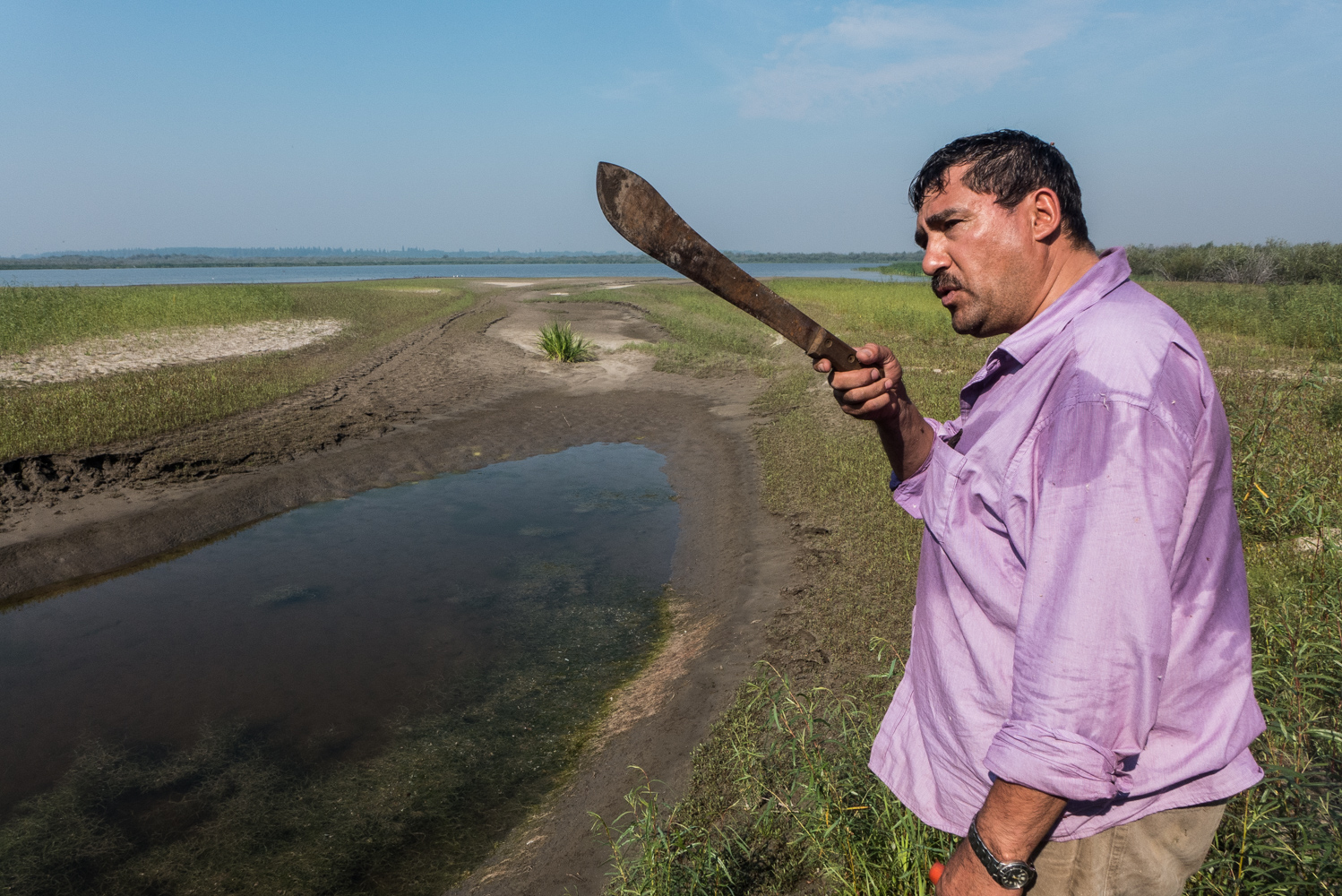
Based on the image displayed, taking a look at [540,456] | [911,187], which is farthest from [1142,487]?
[540,456]

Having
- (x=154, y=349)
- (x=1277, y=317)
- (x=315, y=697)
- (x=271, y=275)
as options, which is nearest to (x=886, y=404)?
(x=315, y=697)

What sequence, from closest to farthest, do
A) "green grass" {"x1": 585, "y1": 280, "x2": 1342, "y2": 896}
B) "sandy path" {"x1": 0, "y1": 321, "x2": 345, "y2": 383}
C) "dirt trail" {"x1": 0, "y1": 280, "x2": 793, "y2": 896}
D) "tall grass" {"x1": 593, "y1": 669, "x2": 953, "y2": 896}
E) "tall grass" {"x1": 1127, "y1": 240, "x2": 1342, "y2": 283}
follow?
"green grass" {"x1": 585, "y1": 280, "x2": 1342, "y2": 896}
"tall grass" {"x1": 593, "y1": 669, "x2": 953, "y2": 896}
"dirt trail" {"x1": 0, "y1": 280, "x2": 793, "y2": 896}
"sandy path" {"x1": 0, "y1": 321, "x2": 345, "y2": 383}
"tall grass" {"x1": 1127, "y1": 240, "x2": 1342, "y2": 283}

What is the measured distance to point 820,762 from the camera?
272 centimetres

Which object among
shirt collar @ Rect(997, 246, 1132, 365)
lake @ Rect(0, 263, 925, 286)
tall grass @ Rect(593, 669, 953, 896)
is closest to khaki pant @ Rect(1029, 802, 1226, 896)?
shirt collar @ Rect(997, 246, 1132, 365)

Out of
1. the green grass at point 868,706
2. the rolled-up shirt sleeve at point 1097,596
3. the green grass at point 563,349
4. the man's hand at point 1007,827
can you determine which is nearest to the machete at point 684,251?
the rolled-up shirt sleeve at point 1097,596

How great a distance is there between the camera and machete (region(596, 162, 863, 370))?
58.1 inches

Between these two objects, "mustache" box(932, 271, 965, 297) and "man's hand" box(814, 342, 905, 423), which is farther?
"man's hand" box(814, 342, 905, 423)

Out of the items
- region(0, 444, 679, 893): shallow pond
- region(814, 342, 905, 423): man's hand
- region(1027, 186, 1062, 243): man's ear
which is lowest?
region(0, 444, 679, 893): shallow pond

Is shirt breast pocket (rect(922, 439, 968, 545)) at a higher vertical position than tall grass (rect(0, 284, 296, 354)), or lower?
higher

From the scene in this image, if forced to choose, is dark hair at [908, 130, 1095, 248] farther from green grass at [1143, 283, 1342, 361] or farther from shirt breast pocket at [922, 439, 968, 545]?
green grass at [1143, 283, 1342, 361]

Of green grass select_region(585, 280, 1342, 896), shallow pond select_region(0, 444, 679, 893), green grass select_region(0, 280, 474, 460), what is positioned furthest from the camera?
green grass select_region(0, 280, 474, 460)

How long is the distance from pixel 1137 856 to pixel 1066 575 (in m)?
0.54

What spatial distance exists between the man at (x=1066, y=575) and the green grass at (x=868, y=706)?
1.14 meters

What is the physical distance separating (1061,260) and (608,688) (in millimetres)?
4088
